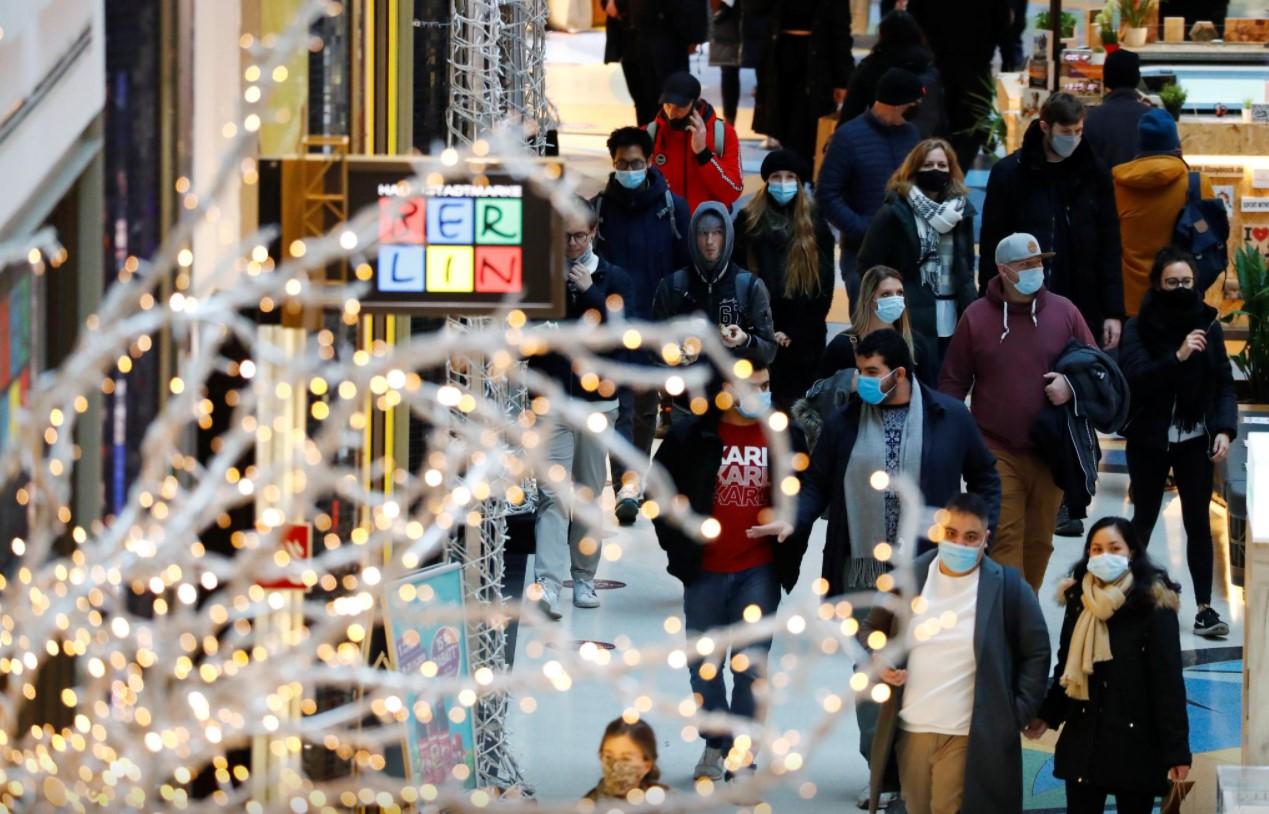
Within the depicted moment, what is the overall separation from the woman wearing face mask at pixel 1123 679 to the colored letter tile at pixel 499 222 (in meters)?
2.82

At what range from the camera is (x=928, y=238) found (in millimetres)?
11062

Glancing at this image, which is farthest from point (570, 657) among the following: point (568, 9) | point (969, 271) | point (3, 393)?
point (568, 9)

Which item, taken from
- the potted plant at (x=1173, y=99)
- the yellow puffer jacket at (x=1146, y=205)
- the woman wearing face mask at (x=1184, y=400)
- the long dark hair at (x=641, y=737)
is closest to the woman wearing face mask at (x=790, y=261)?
the woman wearing face mask at (x=1184, y=400)

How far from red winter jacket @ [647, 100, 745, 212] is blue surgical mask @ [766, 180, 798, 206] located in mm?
1387

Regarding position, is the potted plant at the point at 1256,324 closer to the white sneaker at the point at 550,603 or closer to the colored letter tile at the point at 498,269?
the white sneaker at the point at 550,603

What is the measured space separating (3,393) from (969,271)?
20.9ft

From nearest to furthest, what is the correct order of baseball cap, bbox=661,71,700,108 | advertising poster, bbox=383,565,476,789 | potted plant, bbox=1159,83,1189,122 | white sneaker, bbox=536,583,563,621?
advertising poster, bbox=383,565,476,789 → white sneaker, bbox=536,583,563,621 → baseball cap, bbox=661,71,700,108 → potted plant, bbox=1159,83,1189,122

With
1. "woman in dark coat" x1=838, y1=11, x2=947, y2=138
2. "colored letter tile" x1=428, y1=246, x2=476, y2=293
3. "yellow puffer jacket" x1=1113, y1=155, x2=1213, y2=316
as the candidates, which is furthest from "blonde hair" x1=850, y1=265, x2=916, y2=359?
"woman in dark coat" x1=838, y1=11, x2=947, y2=138

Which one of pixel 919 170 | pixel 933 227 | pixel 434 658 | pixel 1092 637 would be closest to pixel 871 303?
pixel 933 227

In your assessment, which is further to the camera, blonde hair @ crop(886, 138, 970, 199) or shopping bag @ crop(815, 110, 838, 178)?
shopping bag @ crop(815, 110, 838, 178)

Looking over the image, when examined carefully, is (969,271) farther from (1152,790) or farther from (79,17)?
(79,17)

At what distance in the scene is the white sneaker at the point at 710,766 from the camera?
354 inches

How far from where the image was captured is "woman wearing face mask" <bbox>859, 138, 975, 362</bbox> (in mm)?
11023

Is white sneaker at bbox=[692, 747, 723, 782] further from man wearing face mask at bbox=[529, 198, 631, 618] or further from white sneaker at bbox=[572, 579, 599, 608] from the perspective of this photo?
white sneaker at bbox=[572, 579, 599, 608]
